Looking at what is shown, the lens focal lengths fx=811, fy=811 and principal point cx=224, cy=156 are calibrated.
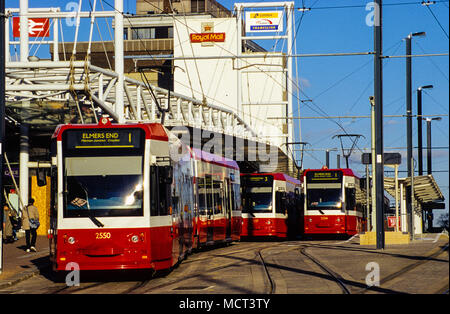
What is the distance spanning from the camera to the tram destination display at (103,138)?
16.3m

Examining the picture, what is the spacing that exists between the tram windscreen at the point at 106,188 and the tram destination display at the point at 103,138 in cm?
27

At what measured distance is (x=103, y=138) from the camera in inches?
647

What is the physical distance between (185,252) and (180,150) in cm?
260

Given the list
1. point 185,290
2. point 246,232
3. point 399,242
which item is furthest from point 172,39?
point 185,290

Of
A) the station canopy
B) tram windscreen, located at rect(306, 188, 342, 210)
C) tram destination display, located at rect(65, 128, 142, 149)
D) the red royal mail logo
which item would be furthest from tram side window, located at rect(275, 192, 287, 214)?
the red royal mail logo

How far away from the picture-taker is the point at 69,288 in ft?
51.1

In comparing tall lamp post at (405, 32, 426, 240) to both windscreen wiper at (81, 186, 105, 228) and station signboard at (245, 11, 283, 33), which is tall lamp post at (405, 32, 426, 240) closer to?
windscreen wiper at (81, 186, 105, 228)

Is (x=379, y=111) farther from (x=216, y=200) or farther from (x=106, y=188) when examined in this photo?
(x=106, y=188)

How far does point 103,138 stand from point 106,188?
42.4 inches

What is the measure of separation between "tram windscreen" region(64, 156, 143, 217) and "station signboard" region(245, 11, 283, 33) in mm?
67387

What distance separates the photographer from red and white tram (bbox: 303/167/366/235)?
118 ft

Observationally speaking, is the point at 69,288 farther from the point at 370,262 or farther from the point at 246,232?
the point at 246,232

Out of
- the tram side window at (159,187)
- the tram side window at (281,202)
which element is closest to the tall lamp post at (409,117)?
the tram side window at (281,202)
